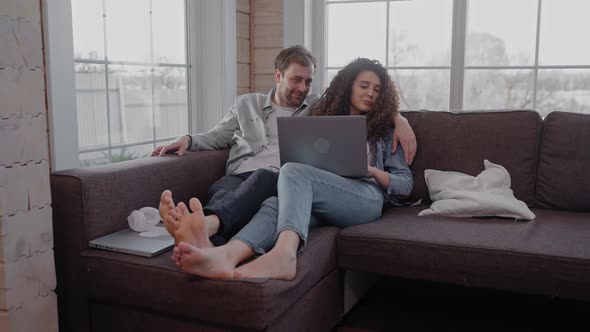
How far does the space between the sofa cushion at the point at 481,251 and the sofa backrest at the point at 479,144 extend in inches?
11.8

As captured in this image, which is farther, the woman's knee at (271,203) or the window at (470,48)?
the window at (470,48)

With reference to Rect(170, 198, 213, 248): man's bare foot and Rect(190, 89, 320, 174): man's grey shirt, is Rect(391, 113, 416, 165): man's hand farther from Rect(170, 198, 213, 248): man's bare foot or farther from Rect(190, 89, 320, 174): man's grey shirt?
Rect(170, 198, 213, 248): man's bare foot

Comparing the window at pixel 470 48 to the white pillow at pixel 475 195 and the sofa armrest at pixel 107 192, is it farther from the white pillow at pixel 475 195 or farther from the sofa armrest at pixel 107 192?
the sofa armrest at pixel 107 192

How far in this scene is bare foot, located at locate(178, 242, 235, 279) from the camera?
1.66 meters

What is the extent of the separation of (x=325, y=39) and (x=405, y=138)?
122cm

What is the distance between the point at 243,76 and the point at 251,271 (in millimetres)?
1945

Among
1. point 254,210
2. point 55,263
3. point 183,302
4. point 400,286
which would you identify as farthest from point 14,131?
point 400,286

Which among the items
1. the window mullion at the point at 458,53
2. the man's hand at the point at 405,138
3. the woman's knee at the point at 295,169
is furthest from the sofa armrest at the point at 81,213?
the window mullion at the point at 458,53

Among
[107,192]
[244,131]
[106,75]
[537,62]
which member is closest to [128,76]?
[106,75]

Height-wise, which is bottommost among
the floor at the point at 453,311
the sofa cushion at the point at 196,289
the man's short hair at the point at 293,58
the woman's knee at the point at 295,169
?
the floor at the point at 453,311

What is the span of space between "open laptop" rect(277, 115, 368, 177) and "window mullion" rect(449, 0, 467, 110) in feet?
3.91

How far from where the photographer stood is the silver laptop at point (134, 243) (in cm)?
189

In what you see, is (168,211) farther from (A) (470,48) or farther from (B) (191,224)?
(A) (470,48)

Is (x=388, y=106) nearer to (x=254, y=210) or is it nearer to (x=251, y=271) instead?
(x=254, y=210)
